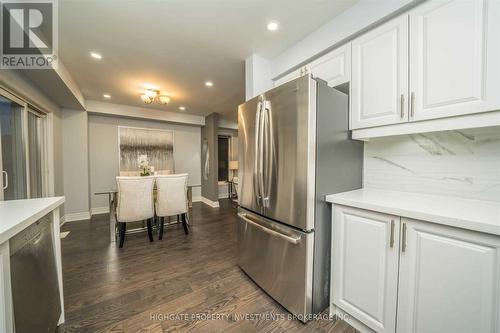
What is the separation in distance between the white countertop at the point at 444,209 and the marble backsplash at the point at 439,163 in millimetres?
94

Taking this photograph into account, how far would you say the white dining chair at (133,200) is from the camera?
252cm

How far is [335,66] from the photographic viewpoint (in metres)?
1.66

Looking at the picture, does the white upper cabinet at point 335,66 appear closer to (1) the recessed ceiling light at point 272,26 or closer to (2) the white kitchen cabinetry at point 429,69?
(2) the white kitchen cabinetry at point 429,69

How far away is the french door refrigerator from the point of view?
1295 mm

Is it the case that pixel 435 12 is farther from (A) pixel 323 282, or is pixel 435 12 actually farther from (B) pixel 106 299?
(B) pixel 106 299

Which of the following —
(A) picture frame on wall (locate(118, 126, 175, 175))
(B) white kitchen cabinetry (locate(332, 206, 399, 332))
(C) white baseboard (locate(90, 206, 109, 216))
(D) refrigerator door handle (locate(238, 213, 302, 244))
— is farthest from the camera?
(A) picture frame on wall (locate(118, 126, 175, 175))

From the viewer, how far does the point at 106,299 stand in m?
1.57

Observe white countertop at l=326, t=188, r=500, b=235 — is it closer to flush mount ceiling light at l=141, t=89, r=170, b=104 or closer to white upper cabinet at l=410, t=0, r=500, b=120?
white upper cabinet at l=410, t=0, r=500, b=120

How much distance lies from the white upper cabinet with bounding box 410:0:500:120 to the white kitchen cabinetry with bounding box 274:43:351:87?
1.41ft

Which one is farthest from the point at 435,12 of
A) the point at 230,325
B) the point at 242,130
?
the point at 230,325

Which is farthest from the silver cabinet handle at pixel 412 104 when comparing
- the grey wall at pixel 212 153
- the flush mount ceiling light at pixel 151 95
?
the grey wall at pixel 212 153

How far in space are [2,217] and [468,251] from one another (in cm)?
227

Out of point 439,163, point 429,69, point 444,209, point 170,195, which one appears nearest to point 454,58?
point 429,69

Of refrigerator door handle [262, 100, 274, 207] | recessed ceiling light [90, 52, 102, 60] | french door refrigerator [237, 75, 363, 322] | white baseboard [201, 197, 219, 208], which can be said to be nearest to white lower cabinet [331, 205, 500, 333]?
french door refrigerator [237, 75, 363, 322]
